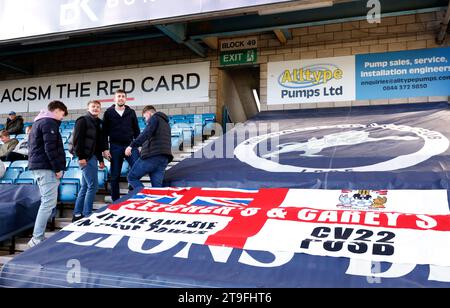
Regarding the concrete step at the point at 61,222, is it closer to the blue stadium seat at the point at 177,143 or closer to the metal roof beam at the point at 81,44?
the blue stadium seat at the point at 177,143

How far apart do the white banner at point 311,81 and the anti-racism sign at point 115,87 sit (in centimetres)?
159

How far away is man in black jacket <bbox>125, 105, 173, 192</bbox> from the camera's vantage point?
159 inches

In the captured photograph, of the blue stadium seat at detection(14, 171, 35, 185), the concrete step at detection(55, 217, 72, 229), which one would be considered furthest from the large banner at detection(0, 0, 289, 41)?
the concrete step at detection(55, 217, 72, 229)

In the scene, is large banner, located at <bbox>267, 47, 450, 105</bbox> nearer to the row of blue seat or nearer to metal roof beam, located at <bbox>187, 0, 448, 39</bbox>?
metal roof beam, located at <bbox>187, 0, 448, 39</bbox>

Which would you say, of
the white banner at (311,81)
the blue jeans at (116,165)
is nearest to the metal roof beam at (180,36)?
the white banner at (311,81)

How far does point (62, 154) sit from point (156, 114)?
3.59 ft

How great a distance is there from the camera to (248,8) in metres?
5.80

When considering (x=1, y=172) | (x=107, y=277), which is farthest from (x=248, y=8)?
(x=107, y=277)

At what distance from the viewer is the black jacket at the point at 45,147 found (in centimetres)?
338

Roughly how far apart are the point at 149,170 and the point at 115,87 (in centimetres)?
596

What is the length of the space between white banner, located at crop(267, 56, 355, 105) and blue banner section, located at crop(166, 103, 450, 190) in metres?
0.91

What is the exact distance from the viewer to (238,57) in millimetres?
8695

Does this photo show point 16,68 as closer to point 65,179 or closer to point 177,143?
point 177,143
